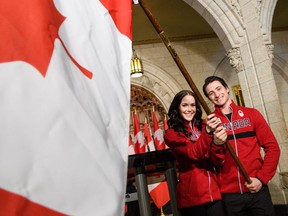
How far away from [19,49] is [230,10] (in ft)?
16.3

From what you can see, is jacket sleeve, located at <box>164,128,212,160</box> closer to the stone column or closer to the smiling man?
the smiling man

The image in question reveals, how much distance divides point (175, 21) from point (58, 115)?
24.4ft

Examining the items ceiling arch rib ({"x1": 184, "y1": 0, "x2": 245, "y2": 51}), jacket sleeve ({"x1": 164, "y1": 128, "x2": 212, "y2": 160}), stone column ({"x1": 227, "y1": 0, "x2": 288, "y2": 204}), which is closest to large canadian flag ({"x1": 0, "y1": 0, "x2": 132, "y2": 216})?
jacket sleeve ({"x1": 164, "y1": 128, "x2": 212, "y2": 160})

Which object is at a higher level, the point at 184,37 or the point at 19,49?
the point at 184,37

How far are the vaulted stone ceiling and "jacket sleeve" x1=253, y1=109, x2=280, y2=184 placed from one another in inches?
212

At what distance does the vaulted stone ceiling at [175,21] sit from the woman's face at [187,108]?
5270 millimetres

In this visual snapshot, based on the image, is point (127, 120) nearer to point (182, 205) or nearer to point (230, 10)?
point (182, 205)

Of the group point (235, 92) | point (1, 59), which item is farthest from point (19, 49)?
point (235, 92)

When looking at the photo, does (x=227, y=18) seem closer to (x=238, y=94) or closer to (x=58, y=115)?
(x=238, y=94)

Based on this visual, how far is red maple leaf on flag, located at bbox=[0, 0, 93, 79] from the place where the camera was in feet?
2.15

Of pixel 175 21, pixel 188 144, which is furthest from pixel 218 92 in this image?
pixel 175 21

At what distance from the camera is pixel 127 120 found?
87cm

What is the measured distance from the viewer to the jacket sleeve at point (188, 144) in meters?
1.52

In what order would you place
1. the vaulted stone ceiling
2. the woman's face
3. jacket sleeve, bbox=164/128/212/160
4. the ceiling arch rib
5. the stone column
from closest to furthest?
1. jacket sleeve, bbox=164/128/212/160
2. the woman's face
3. the stone column
4. the ceiling arch rib
5. the vaulted stone ceiling
